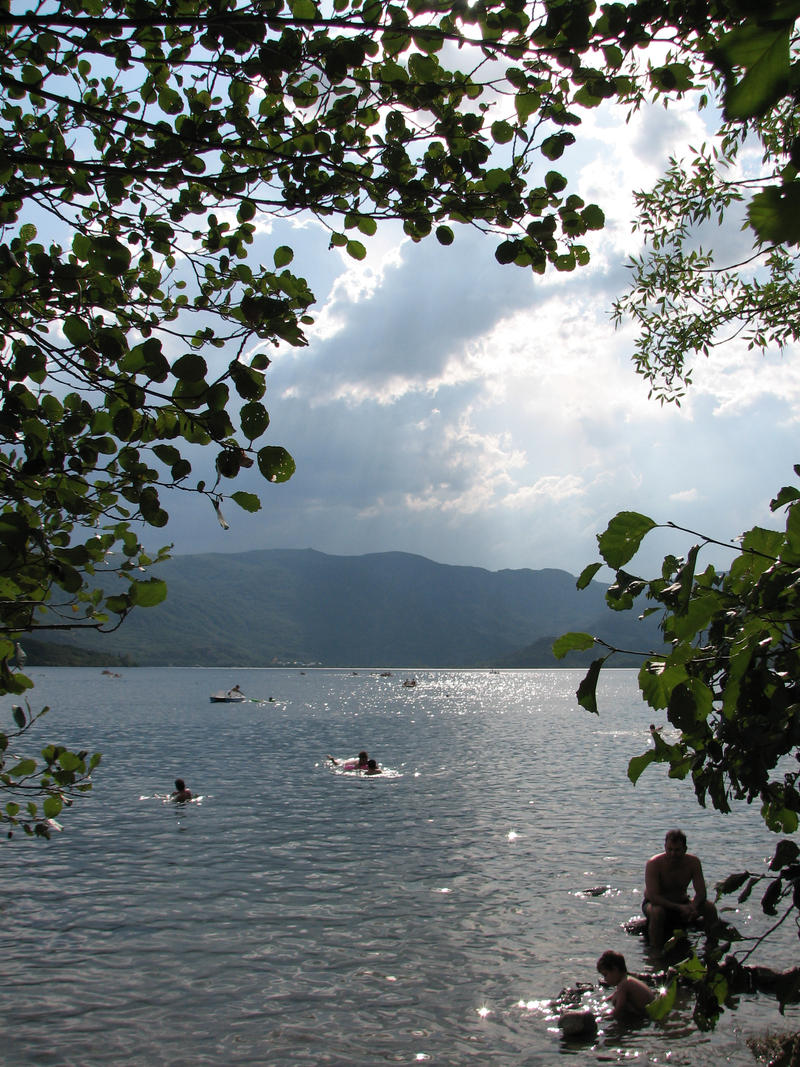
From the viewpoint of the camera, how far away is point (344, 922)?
17.7 meters

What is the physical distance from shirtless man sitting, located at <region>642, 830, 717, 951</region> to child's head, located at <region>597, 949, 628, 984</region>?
2333 mm

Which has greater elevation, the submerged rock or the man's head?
the man's head

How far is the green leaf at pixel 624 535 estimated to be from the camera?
2.49 meters

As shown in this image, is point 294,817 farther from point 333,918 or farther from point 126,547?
point 126,547

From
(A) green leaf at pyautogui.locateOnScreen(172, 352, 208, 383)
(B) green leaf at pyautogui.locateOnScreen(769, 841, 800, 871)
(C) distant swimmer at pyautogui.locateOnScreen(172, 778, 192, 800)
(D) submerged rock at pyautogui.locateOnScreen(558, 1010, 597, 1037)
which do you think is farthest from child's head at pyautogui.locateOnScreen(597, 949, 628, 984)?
(C) distant swimmer at pyautogui.locateOnScreen(172, 778, 192, 800)

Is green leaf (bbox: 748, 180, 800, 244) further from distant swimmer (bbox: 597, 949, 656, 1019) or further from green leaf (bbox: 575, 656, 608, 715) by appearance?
distant swimmer (bbox: 597, 949, 656, 1019)

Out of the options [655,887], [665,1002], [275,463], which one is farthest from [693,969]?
[655,887]

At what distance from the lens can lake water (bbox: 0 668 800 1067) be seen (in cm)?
1219

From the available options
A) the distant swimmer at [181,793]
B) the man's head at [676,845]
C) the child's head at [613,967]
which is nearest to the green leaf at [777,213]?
the child's head at [613,967]

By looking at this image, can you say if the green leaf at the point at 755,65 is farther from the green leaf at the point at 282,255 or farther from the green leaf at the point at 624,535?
the green leaf at the point at 282,255

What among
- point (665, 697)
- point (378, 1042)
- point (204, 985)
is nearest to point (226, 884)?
point (204, 985)

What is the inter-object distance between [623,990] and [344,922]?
7.13 m

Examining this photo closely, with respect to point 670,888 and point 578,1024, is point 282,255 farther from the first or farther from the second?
point 670,888

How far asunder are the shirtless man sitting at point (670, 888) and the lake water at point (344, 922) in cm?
74
